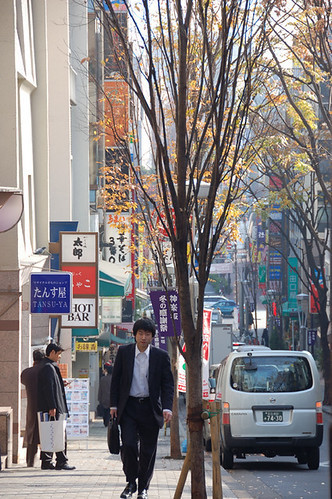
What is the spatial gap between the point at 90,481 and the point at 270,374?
15.8ft

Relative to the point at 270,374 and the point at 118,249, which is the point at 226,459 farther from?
the point at 118,249

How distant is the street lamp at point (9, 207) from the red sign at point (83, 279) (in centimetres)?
894

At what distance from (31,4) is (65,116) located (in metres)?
5.31

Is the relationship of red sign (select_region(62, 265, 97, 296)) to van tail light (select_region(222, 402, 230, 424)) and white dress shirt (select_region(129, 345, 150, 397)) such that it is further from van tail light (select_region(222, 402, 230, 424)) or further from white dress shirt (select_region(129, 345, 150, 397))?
white dress shirt (select_region(129, 345, 150, 397))

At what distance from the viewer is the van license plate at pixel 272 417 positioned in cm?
1547

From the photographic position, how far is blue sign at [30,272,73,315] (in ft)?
55.6

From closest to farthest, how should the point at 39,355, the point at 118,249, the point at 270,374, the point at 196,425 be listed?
the point at 196,425 < the point at 39,355 < the point at 270,374 < the point at 118,249

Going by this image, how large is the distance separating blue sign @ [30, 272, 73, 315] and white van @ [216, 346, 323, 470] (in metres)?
3.04

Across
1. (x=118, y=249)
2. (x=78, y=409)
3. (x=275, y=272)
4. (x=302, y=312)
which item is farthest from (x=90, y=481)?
(x=275, y=272)

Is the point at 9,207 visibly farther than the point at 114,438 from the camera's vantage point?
Yes

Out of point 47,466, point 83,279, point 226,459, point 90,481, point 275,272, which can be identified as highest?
point 275,272

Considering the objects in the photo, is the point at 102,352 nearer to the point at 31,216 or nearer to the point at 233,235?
the point at 233,235

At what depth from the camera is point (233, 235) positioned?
2447 centimetres

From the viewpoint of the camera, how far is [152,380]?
30.5 feet
